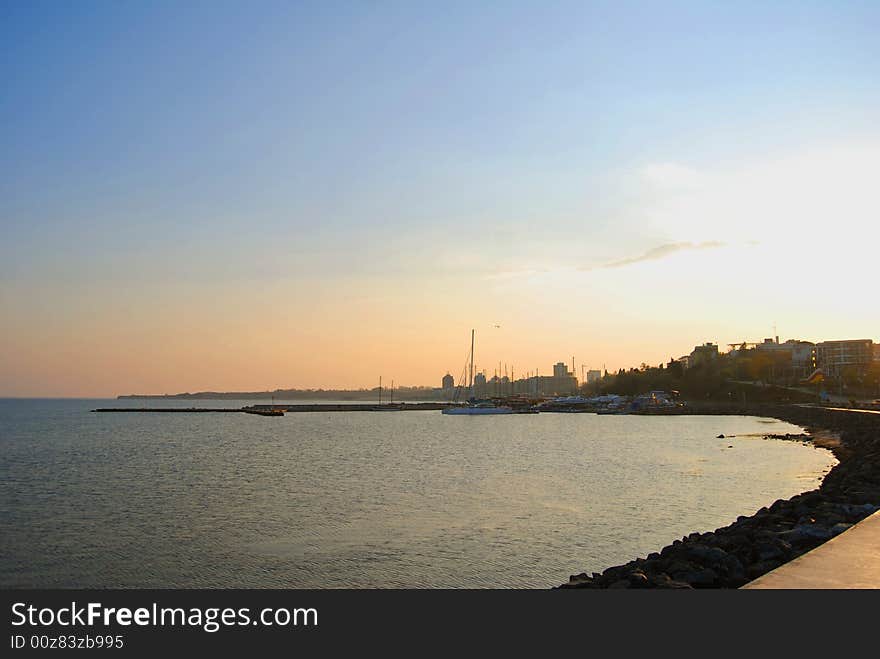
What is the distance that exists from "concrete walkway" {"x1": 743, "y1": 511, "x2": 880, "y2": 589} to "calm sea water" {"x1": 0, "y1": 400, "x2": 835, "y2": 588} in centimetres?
564

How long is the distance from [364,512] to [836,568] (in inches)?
650

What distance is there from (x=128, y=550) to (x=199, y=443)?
155 feet

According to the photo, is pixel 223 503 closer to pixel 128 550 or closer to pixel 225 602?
pixel 128 550

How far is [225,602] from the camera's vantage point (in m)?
9.87

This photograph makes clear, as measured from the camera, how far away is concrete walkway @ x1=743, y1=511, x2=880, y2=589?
29.0 ft

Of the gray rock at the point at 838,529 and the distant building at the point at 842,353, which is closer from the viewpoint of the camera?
the gray rock at the point at 838,529

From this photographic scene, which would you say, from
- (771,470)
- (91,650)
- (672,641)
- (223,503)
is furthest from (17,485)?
(771,470)

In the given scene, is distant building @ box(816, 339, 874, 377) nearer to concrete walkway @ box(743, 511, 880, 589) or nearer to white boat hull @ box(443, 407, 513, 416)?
white boat hull @ box(443, 407, 513, 416)

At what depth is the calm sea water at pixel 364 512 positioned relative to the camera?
16.1 meters

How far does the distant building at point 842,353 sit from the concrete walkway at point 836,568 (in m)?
174

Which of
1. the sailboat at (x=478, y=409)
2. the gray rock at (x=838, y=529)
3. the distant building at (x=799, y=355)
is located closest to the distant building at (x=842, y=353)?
the distant building at (x=799, y=355)

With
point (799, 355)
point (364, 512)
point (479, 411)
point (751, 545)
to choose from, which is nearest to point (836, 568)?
point (751, 545)

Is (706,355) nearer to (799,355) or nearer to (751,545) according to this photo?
(799,355)

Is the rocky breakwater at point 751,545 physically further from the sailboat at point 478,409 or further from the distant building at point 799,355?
the distant building at point 799,355
